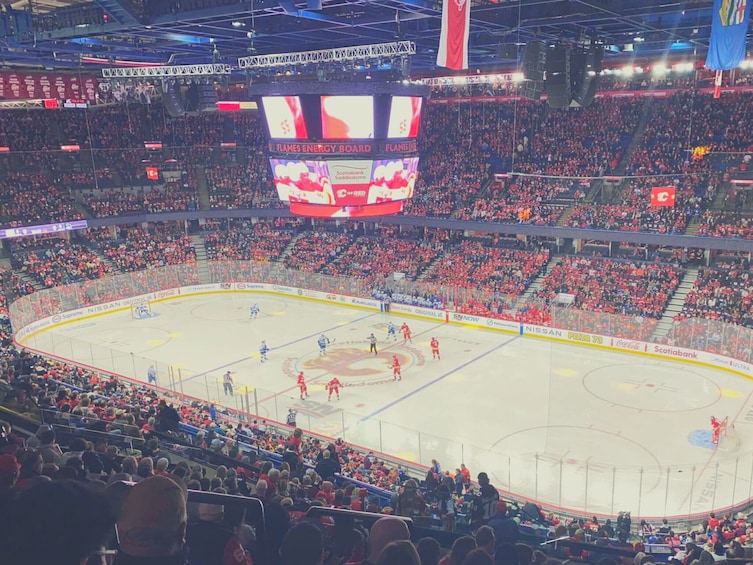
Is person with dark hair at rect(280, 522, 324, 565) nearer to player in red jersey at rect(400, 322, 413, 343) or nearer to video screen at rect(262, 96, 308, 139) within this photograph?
video screen at rect(262, 96, 308, 139)

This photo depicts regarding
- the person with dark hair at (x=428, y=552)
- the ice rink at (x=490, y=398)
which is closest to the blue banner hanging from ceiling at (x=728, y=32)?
the ice rink at (x=490, y=398)

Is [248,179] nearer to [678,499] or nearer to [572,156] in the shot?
[572,156]

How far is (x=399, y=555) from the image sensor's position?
2.74 meters

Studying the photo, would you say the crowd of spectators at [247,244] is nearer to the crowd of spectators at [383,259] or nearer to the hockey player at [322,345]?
the crowd of spectators at [383,259]

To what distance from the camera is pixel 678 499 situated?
1376 centimetres

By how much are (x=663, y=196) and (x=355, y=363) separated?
48.7ft

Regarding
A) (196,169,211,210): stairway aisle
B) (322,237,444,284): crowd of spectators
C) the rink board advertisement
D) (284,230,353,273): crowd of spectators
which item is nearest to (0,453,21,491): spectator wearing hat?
the rink board advertisement

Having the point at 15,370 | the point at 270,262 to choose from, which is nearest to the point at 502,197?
the point at 270,262

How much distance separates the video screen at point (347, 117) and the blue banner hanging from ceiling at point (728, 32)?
9.05 m

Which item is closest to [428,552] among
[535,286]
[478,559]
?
[478,559]

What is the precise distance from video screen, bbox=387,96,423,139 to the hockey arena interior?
170mm

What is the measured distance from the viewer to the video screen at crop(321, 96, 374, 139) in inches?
731

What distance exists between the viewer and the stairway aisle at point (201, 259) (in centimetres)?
3822

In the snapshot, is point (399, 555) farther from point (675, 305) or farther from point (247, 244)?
point (247, 244)
